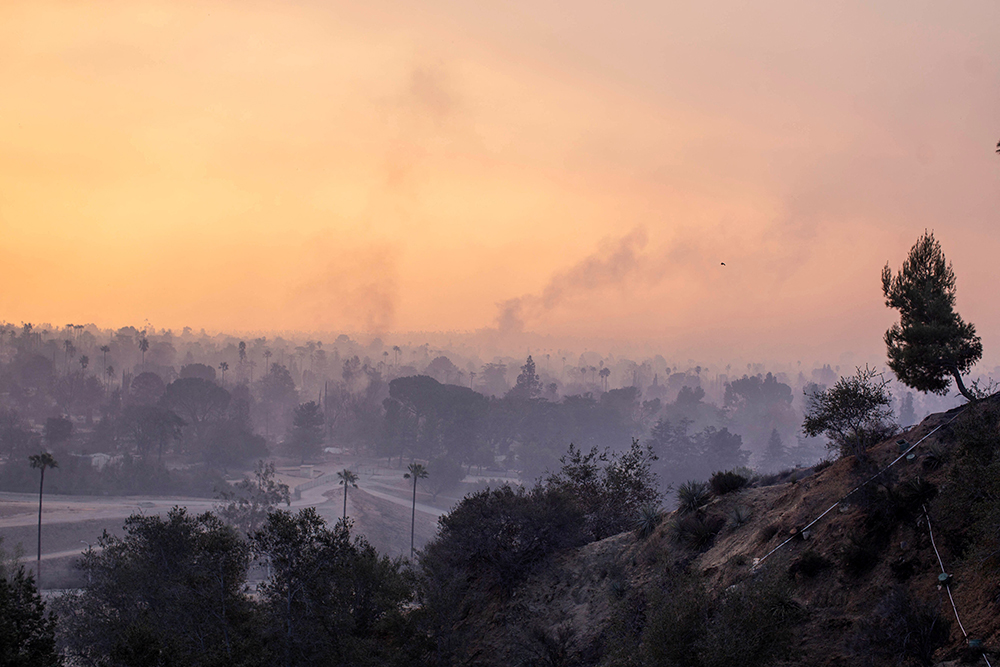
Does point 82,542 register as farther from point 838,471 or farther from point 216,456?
point 838,471

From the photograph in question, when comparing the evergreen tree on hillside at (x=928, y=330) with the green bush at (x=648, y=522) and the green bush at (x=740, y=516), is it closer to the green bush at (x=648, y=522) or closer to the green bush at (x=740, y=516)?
the green bush at (x=740, y=516)

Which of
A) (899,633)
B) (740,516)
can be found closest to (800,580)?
(899,633)

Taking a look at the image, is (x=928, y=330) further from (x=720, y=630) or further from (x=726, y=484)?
(x=720, y=630)

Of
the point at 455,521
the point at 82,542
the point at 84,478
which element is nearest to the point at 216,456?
the point at 84,478

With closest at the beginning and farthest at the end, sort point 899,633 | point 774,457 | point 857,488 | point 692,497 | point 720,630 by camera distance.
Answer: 1. point 720,630
2. point 899,633
3. point 857,488
4. point 692,497
5. point 774,457

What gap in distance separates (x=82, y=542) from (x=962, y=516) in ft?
259

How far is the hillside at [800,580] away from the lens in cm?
1303

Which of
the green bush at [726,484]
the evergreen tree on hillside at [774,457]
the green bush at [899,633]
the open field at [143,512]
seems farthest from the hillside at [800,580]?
the evergreen tree on hillside at [774,457]

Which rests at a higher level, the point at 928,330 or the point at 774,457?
the point at 928,330

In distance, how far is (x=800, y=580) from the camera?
57.0ft

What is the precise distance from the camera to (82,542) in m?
66.7

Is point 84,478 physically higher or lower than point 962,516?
lower

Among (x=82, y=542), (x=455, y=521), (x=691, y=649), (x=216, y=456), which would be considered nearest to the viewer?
(x=691, y=649)

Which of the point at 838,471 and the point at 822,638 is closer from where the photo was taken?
the point at 822,638
